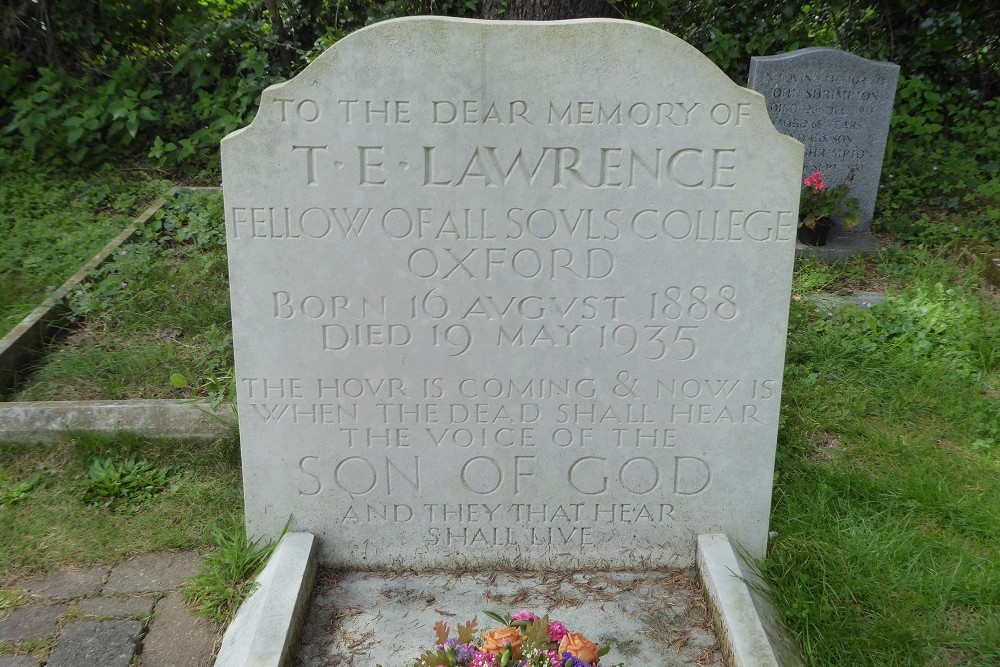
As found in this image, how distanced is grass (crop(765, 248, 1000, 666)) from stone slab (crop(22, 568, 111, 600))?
2296 mm

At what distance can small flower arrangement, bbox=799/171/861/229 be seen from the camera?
629 cm

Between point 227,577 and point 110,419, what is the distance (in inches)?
43.6

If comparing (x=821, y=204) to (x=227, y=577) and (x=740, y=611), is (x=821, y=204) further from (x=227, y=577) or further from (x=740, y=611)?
(x=227, y=577)

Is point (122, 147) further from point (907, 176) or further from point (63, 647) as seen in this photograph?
point (907, 176)

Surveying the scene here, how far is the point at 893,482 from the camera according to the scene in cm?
344

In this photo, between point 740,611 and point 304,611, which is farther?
point 304,611

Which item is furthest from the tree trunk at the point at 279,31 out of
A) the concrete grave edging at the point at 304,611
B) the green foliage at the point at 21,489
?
the concrete grave edging at the point at 304,611

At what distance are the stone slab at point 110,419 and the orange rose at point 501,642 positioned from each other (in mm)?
1909

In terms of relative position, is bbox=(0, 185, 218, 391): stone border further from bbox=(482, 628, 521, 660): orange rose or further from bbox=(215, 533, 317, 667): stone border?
bbox=(482, 628, 521, 660): orange rose

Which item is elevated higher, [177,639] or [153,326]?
[153,326]

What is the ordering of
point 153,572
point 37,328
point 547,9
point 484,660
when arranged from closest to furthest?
point 484,660 → point 153,572 → point 37,328 → point 547,9

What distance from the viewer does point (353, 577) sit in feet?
9.75

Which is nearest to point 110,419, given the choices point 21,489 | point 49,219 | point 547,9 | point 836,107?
point 21,489

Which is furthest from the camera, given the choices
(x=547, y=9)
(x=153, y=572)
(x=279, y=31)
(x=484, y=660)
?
(x=279, y=31)
